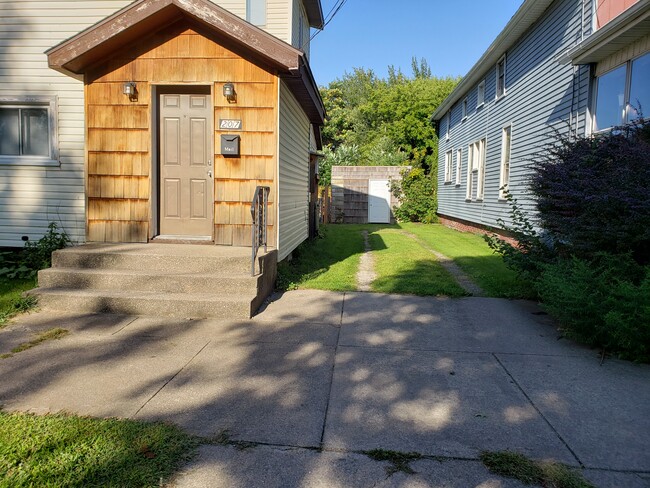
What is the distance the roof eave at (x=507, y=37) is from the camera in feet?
34.9

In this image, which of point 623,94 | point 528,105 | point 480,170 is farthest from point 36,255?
point 480,170

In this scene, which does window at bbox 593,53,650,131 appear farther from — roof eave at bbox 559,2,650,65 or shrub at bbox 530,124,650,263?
shrub at bbox 530,124,650,263

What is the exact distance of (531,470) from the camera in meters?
2.66

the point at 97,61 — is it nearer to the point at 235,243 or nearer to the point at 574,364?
the point at 235,243

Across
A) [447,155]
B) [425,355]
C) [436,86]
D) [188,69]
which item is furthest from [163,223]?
[436,86]

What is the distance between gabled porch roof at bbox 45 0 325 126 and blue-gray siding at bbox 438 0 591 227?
12.7 feet

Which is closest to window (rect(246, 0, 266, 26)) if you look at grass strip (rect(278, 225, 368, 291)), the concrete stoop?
grass strip (rect(278, 225, 368, 291))

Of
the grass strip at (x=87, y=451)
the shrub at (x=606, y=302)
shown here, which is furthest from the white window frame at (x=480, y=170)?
the grass strip at (x=87, y=451)

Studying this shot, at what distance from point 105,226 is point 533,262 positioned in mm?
6031

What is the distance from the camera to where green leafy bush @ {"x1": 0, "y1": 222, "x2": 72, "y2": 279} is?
24.9 ft

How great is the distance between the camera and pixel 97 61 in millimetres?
7082

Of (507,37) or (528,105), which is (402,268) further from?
(507,37)

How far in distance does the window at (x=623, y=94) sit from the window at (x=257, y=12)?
20.0 feet

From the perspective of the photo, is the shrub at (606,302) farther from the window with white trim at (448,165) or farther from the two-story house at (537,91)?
the window with white trim at (448,165)
